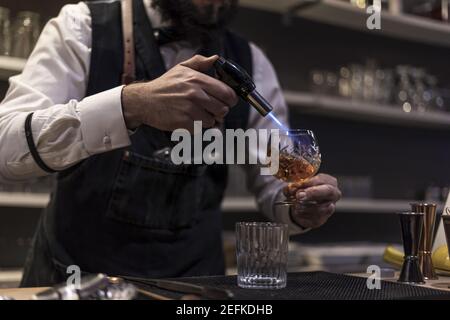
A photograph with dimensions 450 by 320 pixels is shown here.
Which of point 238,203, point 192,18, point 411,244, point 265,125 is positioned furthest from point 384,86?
point 411,244

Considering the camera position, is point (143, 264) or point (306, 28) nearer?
point (143, 264)

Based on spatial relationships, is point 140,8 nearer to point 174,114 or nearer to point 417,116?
point 174,114

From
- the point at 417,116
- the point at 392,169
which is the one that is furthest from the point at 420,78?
the point at 392,169

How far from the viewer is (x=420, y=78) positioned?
3150 mm

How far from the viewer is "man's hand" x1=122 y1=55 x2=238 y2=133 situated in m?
1.07

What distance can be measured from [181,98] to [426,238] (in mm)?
554

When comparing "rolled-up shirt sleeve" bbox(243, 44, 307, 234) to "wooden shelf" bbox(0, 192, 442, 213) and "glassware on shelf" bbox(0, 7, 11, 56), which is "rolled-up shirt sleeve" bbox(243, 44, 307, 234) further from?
"glassware on shelf" bbox(0, 7, 11, 56)

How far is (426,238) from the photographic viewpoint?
1.19m

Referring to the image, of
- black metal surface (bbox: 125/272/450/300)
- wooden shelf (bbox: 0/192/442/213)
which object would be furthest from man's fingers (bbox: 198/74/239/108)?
wooden shelf (bbox: 0/192/442/213)

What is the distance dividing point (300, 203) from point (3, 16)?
1.35m

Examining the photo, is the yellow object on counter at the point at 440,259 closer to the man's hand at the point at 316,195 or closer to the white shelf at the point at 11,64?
the man's hand at the point at 316,195

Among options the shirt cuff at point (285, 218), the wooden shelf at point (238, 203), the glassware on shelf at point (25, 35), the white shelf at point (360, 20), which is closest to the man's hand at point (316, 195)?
the shirt cuff at point (285, 218)

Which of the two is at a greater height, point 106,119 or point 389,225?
point 106,119

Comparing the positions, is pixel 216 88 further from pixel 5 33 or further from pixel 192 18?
pixel 5 33
